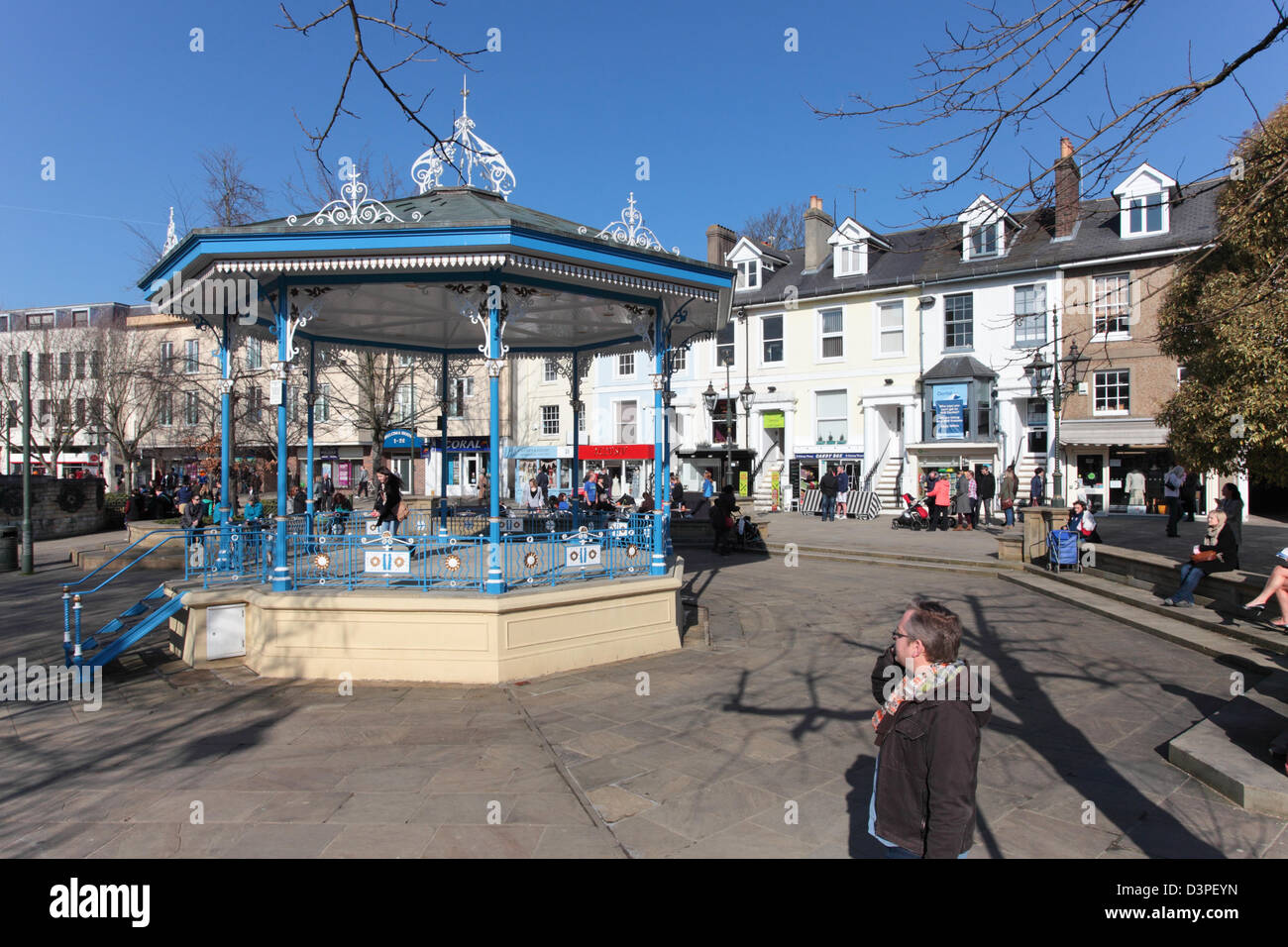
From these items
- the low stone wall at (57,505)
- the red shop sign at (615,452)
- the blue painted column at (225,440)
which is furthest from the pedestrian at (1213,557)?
the low stone wall at (57,505)

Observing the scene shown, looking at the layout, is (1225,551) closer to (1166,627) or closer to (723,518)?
(1166,627)

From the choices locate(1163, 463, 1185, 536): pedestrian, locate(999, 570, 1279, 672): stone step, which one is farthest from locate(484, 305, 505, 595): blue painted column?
locate(1163, 463, 1185, 536): pedestrian

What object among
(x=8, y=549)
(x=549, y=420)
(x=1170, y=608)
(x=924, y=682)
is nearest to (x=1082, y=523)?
(x=1170, y=608)

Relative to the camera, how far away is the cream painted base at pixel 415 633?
7.57m

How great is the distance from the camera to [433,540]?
8312mm

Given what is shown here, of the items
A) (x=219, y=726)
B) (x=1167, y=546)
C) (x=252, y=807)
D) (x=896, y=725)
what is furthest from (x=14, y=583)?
(x=1167, y=546)

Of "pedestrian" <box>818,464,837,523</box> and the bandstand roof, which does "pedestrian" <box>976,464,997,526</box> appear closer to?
"pedestrian" <box>818,464,837,523</box>

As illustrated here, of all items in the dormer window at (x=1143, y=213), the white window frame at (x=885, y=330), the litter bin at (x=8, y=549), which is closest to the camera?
the litter bin at (x=8, y=549)

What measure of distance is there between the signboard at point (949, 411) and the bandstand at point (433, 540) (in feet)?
63.2

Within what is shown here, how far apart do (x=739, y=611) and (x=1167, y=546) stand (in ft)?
32.7

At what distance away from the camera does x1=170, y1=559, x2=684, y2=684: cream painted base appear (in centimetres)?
757

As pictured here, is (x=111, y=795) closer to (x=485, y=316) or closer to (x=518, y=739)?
(x=518, y=739)

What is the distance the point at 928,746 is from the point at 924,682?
0.24 m

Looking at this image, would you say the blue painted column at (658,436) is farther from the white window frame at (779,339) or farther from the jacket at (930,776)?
the white window frame at (779,339)
